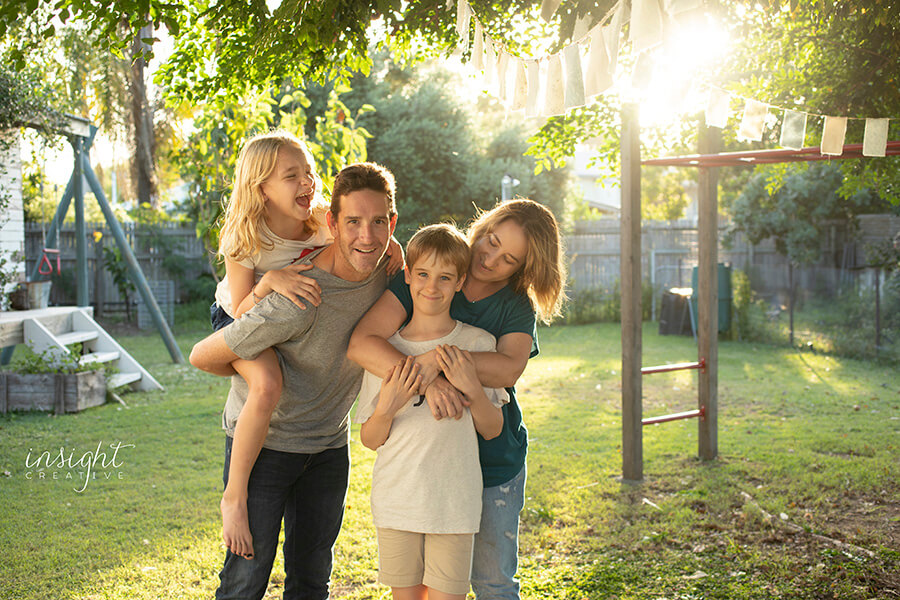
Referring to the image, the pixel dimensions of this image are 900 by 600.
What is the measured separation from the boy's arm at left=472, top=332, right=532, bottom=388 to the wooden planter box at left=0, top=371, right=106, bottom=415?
19.7 ft

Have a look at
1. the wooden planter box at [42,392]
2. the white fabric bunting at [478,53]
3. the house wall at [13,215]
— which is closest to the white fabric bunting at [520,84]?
the white fabric bunting at [478,53]

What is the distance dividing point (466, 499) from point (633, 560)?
6.87ft

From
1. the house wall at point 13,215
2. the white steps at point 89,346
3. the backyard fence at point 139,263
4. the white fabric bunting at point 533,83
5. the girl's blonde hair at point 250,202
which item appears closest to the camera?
the girl's blonde hair at point 250,202

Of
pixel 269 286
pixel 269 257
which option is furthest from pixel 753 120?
pixel 269 286

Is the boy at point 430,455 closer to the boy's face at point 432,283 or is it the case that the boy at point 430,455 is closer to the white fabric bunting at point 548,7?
the boy's face at point 432,283

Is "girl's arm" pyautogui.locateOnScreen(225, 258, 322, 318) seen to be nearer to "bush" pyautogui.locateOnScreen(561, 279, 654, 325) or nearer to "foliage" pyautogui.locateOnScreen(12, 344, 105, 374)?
"foliage" pyautogui.locateOnScreen(12, 344, 105, 374)

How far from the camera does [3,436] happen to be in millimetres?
6113

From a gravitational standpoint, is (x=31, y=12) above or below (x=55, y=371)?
above

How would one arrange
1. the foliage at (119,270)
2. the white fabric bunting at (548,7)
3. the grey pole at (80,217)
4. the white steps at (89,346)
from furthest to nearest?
the foliage at (119,270), the grey pole at (80,217), the white steps at (89,346), the white fabric bunting at (548,7)

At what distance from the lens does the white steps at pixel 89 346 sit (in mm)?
7613

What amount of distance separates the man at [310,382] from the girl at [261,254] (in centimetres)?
6

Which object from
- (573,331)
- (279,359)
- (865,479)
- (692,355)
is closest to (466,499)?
(279,359)

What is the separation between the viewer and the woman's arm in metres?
2.21

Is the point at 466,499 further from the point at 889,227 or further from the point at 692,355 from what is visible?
the point at 889,227
